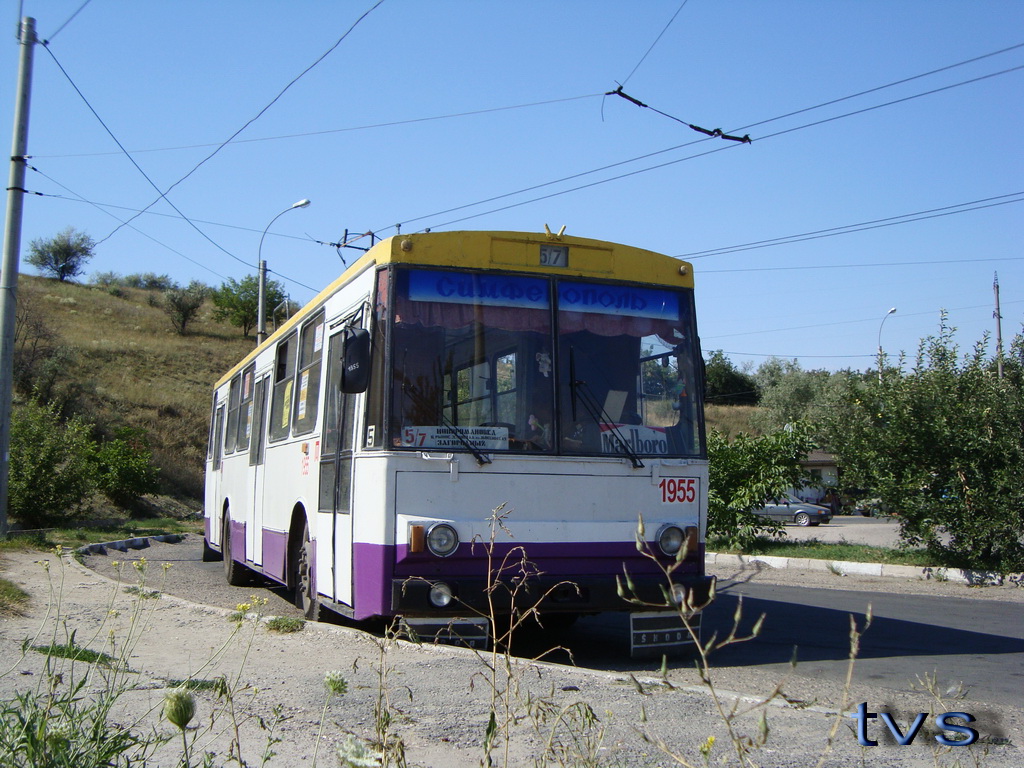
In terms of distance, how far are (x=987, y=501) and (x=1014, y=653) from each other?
21.8 feet

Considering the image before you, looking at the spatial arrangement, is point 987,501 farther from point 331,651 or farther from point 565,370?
point 331,651

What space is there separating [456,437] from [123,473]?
26386 millimetres

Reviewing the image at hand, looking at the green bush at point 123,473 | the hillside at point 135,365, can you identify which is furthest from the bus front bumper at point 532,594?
the green bush at point 123,473

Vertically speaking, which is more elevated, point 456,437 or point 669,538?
point 456,437

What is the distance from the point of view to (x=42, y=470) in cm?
2197

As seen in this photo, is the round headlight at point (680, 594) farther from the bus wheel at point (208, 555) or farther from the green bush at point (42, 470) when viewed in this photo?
the green bush at point (42, 470)

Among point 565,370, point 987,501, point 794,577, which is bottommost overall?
point 794,577

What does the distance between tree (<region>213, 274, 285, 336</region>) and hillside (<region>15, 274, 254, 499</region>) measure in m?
1.27

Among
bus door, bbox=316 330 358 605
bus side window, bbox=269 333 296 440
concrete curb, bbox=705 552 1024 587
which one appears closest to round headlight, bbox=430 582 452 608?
bus door, bbox=316 330 358 605

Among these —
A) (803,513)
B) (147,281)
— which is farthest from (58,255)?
(803,513)

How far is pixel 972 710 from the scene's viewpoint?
595 cm

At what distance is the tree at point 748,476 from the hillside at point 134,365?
24.8m

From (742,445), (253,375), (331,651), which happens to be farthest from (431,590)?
(742,445)
